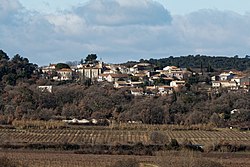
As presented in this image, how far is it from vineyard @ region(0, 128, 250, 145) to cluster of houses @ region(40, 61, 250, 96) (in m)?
26.6

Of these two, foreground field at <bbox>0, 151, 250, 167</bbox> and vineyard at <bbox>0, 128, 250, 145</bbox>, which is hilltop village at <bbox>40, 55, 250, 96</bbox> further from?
foreground field at <bbox>0, 151, 250, 167</bbox>

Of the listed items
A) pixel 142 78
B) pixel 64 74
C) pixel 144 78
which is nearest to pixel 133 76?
pixel 142 78

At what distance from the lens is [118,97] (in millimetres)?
75625

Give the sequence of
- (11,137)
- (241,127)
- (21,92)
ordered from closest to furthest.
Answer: (11,137)
(241,127)
(21,92)

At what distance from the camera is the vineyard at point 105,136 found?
1827 inches

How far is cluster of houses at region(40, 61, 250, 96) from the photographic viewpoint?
89663mm

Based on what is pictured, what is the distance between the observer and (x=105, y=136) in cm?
5125

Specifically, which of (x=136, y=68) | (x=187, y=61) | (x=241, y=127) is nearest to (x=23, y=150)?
(x=241, y=127)

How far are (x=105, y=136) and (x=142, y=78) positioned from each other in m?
52.5

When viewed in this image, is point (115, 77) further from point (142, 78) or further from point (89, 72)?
point (89, 72)

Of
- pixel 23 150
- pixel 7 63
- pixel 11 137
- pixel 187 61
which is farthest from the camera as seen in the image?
pixel 187 61

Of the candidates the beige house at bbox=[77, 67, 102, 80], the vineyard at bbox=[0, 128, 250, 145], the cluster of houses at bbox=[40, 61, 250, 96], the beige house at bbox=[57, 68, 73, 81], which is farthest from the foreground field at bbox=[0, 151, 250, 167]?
the beige house at bbox=[77, 67, 102, 80]

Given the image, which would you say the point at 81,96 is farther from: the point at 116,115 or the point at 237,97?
the point at 237,97

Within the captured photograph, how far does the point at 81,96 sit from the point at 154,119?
519 inches
